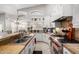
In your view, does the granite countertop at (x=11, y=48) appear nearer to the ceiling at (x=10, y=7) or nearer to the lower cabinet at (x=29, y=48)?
the lower cabinet at (x=29, y=48)

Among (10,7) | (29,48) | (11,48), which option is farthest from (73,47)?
(10,7)

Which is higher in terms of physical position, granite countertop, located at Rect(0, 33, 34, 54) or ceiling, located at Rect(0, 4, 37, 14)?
ceiling, located at Rect(0, 4, 37, 14)

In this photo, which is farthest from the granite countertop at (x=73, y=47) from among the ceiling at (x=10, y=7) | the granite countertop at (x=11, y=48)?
the ceiling at (x=10, y=7)

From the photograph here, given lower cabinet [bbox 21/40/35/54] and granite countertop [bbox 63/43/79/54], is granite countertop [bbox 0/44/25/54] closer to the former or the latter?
lower cabinet [bbox 21/40/35/54]

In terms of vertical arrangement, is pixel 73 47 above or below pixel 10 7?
below

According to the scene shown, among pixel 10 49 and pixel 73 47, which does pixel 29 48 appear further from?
pixel 73 47

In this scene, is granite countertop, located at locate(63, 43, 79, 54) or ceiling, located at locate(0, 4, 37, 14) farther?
ceiling, located at locate(0, 4, 37, 14)

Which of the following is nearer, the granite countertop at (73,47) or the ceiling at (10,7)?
the granite countertop at (73,47)

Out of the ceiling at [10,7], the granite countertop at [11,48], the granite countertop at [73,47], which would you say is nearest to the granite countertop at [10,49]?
the granite countertop at [11,48]

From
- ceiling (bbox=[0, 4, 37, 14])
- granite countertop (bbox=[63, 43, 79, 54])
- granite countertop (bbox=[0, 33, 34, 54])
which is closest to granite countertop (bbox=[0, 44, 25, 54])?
granite countertop (bbox=[0, 33, 34, 54])

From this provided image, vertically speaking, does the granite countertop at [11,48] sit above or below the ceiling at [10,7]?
below
